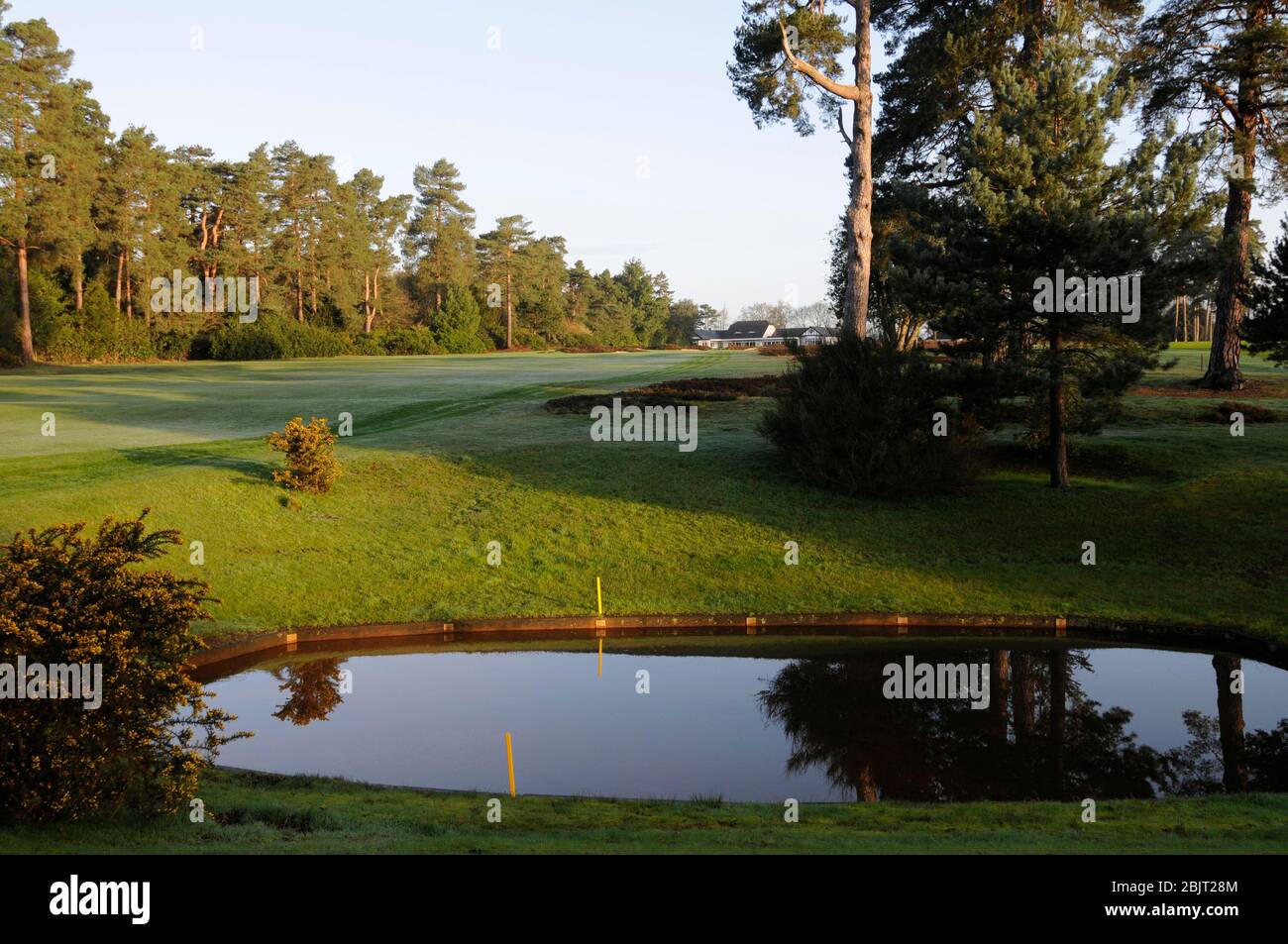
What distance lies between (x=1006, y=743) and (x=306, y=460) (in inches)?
610

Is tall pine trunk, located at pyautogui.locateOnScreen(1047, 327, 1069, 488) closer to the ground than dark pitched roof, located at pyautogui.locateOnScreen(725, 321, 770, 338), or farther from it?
closer to the ground

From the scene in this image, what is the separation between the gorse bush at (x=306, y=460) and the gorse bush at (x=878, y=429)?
A: 1064cm

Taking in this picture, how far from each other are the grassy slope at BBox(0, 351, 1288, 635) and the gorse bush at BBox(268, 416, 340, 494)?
1.58 ft

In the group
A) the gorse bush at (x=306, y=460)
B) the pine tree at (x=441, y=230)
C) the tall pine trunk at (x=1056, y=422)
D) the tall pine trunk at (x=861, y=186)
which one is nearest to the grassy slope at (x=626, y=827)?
the gorse bush at (x=306, y=460)

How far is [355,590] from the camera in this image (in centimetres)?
1778

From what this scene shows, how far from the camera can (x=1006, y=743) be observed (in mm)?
11805

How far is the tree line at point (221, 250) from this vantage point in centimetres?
5709

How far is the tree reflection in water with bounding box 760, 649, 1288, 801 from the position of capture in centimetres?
1045

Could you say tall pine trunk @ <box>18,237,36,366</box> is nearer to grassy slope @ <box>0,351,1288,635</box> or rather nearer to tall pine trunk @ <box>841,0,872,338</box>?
grassy slope @ <box>0,351,1288,635</box>

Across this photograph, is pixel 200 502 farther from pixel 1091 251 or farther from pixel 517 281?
pixel 517 281

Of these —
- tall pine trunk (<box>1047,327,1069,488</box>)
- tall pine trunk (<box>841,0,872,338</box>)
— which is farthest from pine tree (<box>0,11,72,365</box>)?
tall pine trunk (<box>1047,327,1069,488</box>)

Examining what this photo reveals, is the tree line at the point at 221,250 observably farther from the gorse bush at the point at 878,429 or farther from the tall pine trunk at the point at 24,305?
the gorse bush at the point at 878,429

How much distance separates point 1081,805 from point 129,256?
76.2 meters
